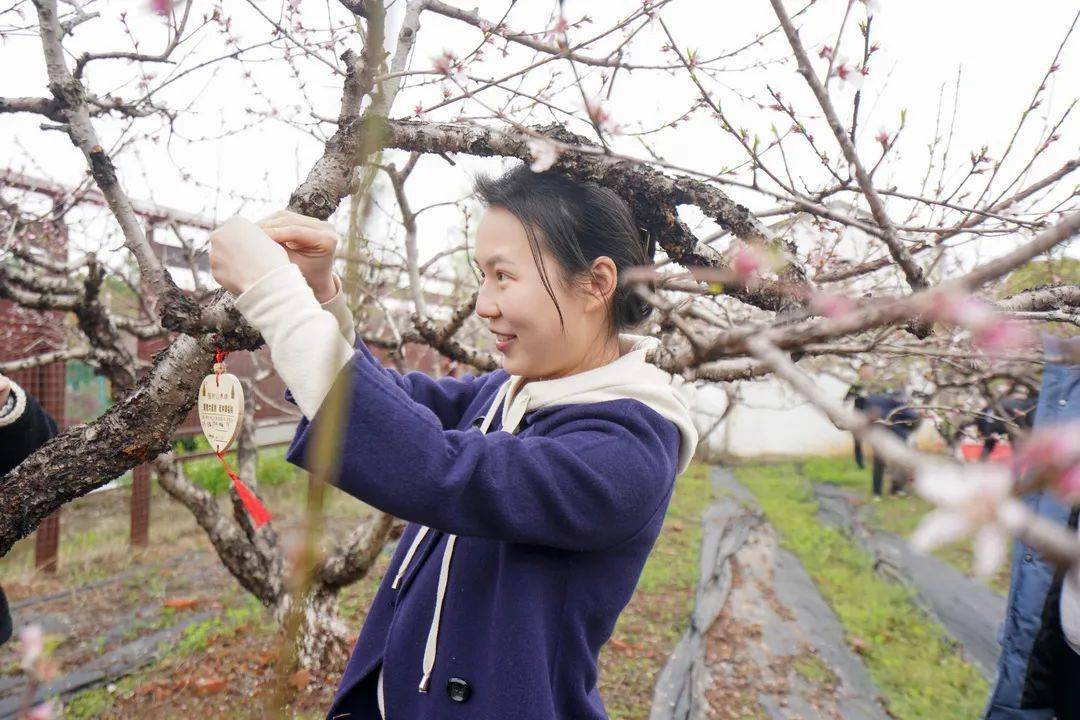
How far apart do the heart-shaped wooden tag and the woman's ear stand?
0.74m

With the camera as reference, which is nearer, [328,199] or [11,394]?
[328,199]

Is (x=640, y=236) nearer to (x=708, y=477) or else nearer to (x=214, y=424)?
(x=214, y=424)

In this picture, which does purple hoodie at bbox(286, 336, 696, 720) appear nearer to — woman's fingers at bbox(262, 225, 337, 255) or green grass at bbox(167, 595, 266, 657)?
woman's fingers at bbox(262, 225, 337, 255)

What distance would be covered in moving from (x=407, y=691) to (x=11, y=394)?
1571 mm

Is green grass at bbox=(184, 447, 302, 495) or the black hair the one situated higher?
the black hair

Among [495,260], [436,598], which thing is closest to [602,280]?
[495,260]

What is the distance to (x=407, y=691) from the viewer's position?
126 centimetres

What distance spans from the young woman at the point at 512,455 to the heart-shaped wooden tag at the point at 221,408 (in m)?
0.27

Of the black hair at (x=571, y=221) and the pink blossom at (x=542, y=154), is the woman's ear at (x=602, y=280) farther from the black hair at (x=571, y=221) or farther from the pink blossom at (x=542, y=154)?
the pink blossom at (x=542, y=154)

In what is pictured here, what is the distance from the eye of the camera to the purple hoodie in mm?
935

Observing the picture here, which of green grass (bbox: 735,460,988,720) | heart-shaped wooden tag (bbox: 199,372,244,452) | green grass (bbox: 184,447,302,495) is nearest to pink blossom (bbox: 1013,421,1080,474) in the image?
heart-shaped wooden tag (bbox: 199,372,244,452)

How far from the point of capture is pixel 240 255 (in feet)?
3.17

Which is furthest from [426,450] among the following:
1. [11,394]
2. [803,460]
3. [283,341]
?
[803,460]

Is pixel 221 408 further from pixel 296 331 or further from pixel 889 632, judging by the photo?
pixel 889 632
